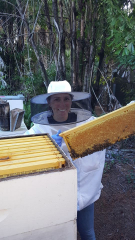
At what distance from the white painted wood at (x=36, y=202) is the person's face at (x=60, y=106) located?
0.76 metres

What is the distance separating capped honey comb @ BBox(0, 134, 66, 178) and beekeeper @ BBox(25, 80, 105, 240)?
365 millimetres

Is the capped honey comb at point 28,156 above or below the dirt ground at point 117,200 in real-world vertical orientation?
above

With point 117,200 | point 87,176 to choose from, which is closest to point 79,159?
point 87,176

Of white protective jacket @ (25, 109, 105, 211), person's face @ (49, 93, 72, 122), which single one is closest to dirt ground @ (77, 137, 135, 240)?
white protective jacket @ (25, 109, 105, 211)

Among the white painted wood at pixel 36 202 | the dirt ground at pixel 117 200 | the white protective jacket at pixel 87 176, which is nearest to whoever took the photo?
the white painted wood at pixel 36 202

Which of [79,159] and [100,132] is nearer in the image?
[100,132]

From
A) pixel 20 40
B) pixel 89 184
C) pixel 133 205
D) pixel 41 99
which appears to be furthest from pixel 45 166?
pixel 20 40

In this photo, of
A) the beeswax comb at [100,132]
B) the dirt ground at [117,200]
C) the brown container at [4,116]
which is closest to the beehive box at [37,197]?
the beeswax comb at [100,132]

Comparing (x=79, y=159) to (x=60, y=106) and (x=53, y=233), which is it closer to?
(x=60, y=106)

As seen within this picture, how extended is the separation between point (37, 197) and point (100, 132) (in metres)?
0.38

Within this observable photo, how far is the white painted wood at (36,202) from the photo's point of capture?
1.73 ft

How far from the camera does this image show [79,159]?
115cm

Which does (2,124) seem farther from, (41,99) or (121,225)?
(121,225)

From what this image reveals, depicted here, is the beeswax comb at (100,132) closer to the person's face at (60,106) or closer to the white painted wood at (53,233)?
the white painted wood at (53,233)
